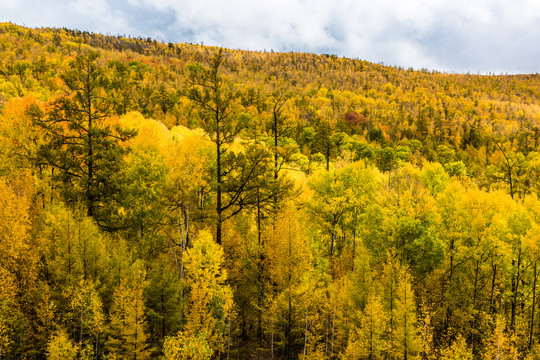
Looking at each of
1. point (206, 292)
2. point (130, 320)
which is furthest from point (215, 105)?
point (130, 320)

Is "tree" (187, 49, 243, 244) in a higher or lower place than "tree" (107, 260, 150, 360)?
higher

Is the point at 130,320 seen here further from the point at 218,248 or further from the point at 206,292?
the point at 218,248

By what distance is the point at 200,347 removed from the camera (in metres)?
17.9

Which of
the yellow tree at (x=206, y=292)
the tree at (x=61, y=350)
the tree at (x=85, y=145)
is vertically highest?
the tree at (x=85, y=145)

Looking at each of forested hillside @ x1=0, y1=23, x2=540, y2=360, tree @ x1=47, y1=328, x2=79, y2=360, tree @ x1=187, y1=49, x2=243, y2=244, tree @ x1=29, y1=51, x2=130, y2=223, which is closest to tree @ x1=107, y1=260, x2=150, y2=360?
forested hillside @ x1=0, y1=23, x2=540, y2=360

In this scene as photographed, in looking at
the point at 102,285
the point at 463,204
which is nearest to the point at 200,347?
the point at 102,285

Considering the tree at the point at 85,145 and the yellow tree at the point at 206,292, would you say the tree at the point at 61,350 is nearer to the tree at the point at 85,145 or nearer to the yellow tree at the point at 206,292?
the yellow tree at the point at 206,292

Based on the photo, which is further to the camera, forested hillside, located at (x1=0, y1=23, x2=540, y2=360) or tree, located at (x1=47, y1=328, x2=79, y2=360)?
forested hillside, located at (x1=0, y1=23, x2=540, y2=360)

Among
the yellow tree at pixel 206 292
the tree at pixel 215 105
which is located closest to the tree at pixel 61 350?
the yellow tree at pixel 206 292

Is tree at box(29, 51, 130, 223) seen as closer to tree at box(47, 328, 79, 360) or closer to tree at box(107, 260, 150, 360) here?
tree at box(107, 260, 150, 360)

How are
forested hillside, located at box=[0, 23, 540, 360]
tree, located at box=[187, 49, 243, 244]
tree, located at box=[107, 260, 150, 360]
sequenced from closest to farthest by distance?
tree, located at box=[107, 260, 150, 360] < forested hillside, located at box=[0, 23, 540, 360] < tree, located at box=[187, 49, 243, 244]

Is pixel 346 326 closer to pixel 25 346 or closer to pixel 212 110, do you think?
pixel 212 110

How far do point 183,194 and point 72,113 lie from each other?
841 centimetres

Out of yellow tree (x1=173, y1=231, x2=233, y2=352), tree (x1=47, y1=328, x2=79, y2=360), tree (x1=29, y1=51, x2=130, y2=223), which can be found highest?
tree (x1=29, y1=51, x2=130, y2=223)
